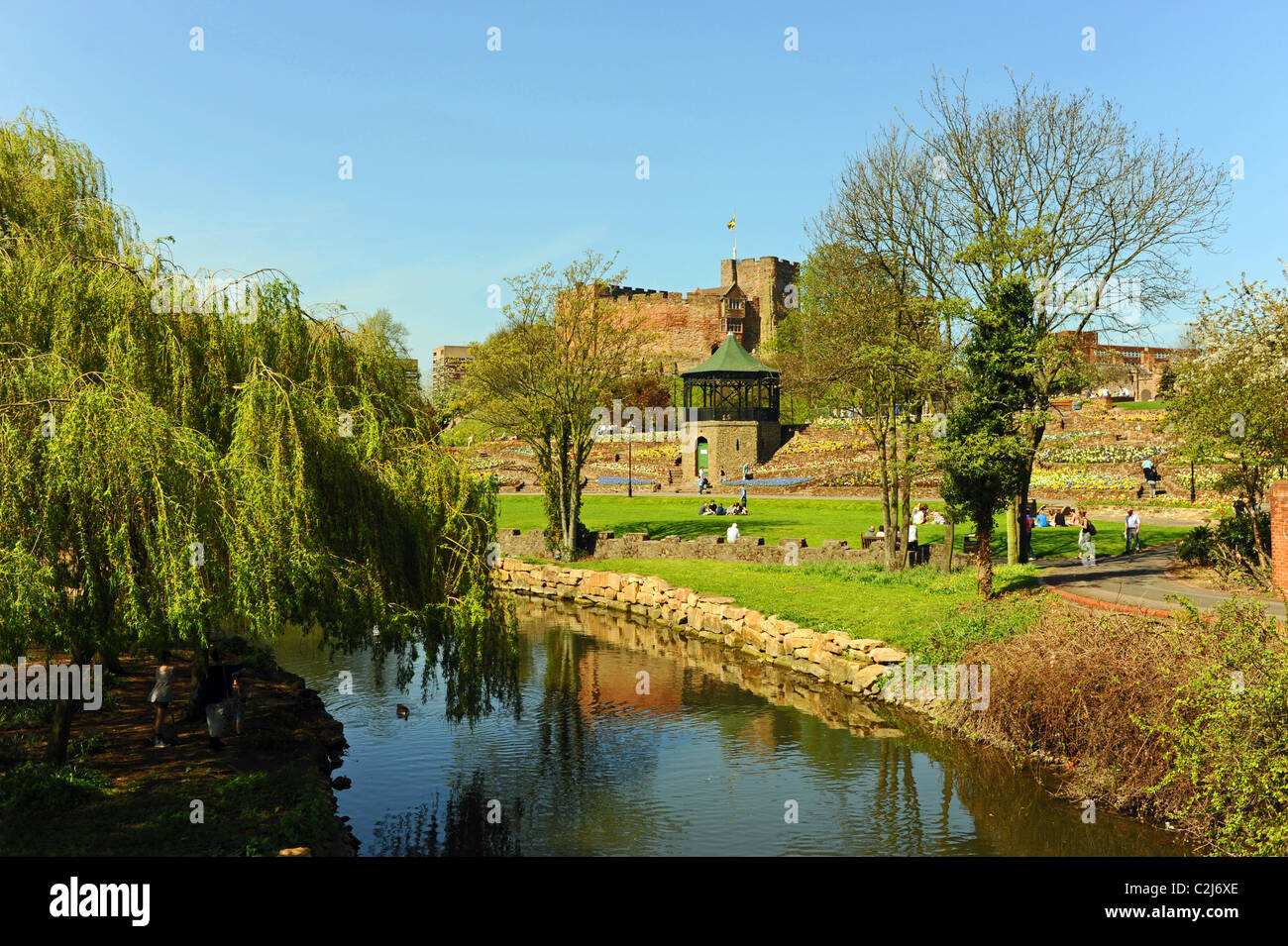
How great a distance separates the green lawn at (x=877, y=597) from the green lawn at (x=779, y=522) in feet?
14.7

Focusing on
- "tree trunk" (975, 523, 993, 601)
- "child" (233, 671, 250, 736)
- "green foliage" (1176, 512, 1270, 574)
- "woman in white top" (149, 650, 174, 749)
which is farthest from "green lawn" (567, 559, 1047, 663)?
"woman in white top" (149, 650, 174, 749)

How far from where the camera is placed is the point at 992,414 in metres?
22.0

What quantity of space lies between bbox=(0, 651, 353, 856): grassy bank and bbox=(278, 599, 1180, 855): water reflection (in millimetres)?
1109

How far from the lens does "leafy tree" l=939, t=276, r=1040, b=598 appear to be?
21.6 metres

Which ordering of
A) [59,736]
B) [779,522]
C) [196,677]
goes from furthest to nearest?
[779,522] < [196,677] < [59,736]

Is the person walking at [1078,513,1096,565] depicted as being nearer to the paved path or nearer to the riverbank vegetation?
the paved path

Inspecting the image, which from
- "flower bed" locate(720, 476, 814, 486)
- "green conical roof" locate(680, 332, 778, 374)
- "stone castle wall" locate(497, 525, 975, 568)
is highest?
"green conical roof" locate(680, 332, 778, 374)

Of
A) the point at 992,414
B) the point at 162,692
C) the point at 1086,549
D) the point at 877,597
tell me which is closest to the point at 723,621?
the point at 877,597

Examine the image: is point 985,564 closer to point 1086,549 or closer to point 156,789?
point 1086,549

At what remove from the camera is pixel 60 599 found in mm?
9508

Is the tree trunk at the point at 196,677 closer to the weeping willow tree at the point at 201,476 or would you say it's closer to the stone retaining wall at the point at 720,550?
the weeping willow tree at the point at 201,476

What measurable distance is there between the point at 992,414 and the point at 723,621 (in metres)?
7.73

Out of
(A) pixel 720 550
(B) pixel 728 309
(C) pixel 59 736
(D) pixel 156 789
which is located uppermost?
(B) pixel 728 309
